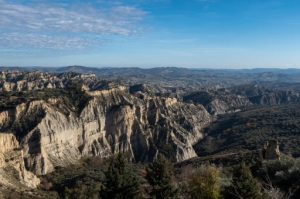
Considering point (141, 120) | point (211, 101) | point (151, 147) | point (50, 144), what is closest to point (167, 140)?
point (151, 147)

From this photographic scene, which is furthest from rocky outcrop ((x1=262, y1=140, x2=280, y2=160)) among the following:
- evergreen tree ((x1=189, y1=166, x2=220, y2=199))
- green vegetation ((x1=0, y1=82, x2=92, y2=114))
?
green vegetation ((x1=0, y1=82, x2=92, y2=114))

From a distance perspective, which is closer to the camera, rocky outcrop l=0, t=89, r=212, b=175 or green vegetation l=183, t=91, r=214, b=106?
rocky outcrop l=0, t=89, r=212, b=175

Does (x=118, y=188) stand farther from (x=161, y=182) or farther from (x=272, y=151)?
(x=272, y=151)

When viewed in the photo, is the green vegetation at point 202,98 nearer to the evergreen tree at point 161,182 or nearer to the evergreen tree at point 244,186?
the evergreen tree at point 161,182

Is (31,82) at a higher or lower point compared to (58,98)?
lower

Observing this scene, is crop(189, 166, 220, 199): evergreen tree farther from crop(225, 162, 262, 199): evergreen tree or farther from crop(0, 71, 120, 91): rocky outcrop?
crop(0, 71, 120, 91): rocky outcrop

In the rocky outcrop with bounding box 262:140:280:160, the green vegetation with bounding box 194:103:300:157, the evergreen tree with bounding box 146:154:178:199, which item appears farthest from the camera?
the green vegetation with bounding box 194:103:300:157

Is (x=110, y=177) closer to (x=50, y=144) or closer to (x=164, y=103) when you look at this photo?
(x=50, y=144)

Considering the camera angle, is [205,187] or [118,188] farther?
[118,188]

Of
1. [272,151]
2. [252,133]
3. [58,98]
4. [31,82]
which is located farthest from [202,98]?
[272,151]

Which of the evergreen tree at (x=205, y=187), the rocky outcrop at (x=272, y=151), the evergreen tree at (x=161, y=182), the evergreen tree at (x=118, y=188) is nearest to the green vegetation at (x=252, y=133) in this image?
the rocky outcrop at (x=272, y=151)

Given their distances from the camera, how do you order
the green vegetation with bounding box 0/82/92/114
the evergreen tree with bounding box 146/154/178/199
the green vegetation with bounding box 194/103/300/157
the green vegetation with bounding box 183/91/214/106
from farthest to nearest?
the green vegetation with bounding box 183/91/214/106, the green vegetation with bounding box 194/103/300/157, the green vegetation with bounding box 0/82/92/114, the evergreen tree with bounding box 146/154/178/199
